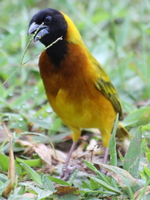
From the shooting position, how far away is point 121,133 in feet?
14.5

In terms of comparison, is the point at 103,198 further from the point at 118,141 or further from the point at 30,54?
the point at 30,54

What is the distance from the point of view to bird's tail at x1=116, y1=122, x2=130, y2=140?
4.41 m

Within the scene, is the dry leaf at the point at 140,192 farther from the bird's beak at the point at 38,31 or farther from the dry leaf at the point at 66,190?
the bird's beak at the point at 38,31

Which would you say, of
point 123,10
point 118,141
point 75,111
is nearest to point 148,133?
point 118,141

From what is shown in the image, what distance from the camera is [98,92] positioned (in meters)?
3.98

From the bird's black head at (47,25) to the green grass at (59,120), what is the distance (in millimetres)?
456

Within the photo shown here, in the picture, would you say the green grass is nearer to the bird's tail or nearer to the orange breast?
the bird's tail

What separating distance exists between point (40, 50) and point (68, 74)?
2352 mm

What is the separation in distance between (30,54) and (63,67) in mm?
2879

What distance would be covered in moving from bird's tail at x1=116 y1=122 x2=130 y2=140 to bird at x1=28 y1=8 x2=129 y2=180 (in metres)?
0.40

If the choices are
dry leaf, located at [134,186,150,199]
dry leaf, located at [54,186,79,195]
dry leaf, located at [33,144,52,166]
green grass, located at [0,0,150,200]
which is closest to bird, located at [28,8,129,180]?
dry leaf, located at [33,144,52,166]

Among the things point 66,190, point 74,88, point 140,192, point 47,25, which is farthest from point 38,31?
point 140,192

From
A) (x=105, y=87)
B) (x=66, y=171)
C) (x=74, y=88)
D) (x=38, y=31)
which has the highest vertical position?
(x=38, y=31)

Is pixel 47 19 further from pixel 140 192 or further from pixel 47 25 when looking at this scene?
pixel 140 192
